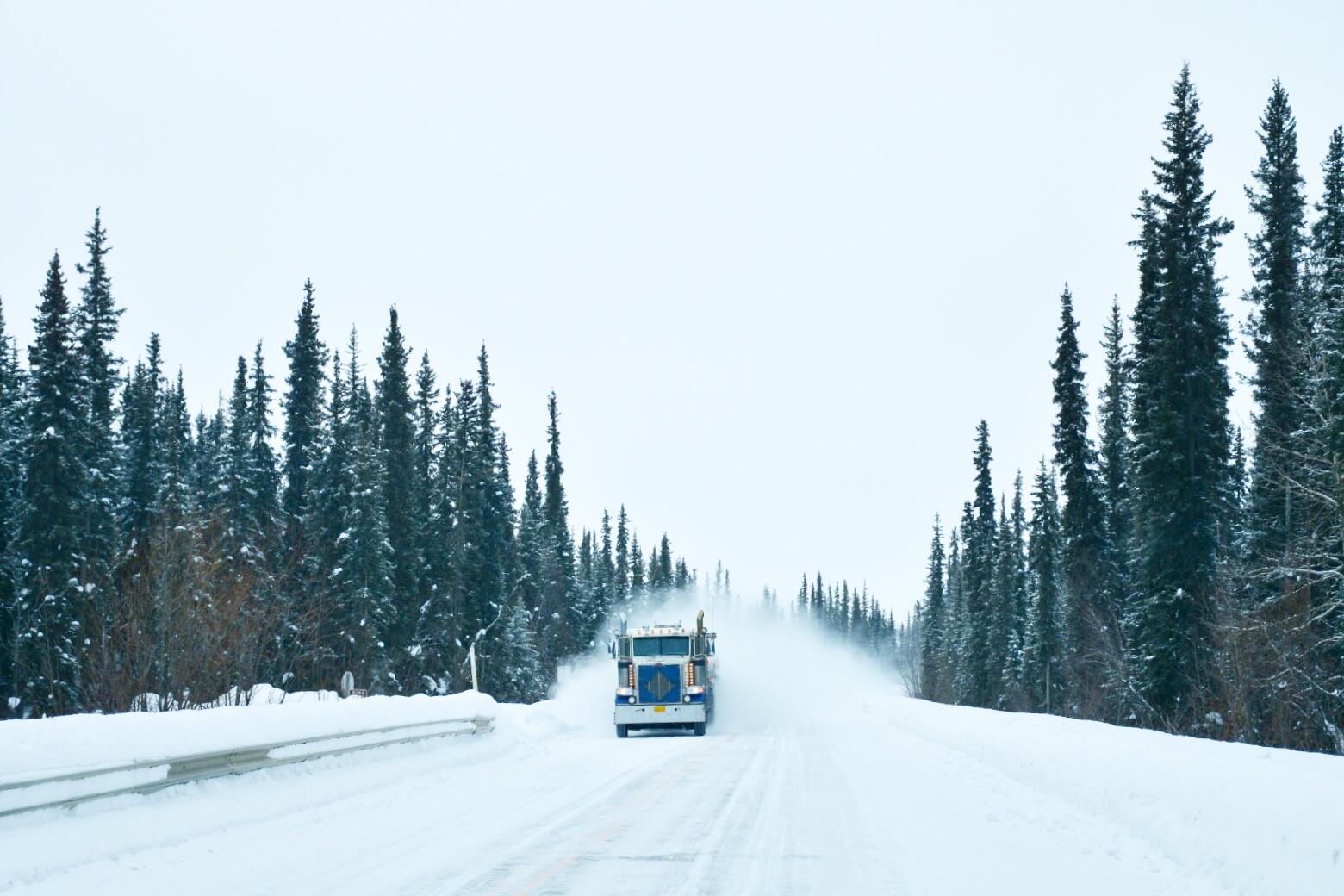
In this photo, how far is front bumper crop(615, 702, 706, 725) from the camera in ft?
101

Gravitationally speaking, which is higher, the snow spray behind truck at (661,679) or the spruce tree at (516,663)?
the snow spray behind truck at (661,679)

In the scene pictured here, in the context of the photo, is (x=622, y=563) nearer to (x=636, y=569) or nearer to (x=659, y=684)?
(x=636, y=569)

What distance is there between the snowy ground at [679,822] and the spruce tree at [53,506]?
27.1 meters

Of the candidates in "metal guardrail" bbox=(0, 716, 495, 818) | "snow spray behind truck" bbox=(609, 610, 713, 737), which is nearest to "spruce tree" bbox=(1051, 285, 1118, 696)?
"snow spray behind truck" bbox=(609, 610, 713, 737)

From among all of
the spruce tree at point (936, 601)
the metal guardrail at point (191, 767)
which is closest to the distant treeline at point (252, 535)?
the metal guardrail at point (191, 767)

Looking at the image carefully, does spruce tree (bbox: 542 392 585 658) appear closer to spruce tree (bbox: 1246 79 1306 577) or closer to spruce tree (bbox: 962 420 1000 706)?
spruce tree (bbox: 962 420 1000 706)

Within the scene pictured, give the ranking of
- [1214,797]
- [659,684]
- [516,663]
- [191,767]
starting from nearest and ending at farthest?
[1214,797] → [191,767] → [659,684] → [516,663]

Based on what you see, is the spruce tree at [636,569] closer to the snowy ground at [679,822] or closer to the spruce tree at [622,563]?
the spruce tree at [622,563]

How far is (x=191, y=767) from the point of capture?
12.4 meters

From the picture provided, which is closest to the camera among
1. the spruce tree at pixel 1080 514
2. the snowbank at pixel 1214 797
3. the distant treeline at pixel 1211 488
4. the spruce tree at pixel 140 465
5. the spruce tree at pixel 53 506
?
the snowbank at pixel 1214 797

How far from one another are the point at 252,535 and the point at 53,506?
10314 millimetres

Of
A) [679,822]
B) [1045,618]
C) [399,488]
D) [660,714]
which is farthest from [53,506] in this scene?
[1045,618]

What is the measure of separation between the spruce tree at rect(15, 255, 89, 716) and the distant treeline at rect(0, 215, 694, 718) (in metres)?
0.08

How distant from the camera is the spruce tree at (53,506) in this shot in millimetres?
39562
